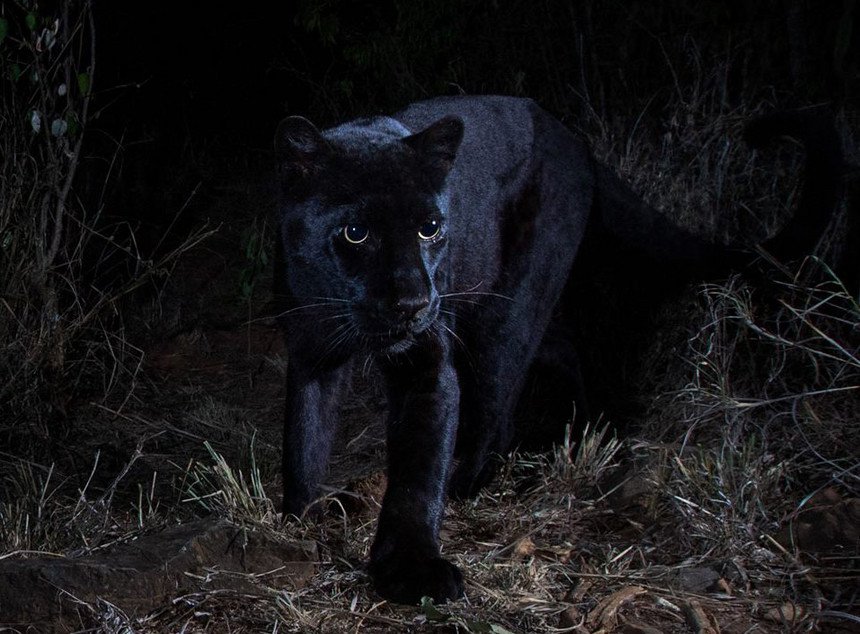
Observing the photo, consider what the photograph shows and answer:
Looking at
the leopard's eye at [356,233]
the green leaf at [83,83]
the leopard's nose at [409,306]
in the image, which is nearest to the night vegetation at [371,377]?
the green leaf at [83,83]

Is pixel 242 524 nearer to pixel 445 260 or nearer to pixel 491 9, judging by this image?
pixel 445 260

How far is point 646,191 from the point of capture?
14.9 feet

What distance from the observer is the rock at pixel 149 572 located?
239cm

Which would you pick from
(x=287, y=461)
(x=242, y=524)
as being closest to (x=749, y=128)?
(x=287, y=461)

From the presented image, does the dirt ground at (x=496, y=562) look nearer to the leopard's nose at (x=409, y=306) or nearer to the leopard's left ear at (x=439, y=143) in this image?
the leopard's nose at (x=409, y=306)

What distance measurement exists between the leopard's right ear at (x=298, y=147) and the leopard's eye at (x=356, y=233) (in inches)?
12.0

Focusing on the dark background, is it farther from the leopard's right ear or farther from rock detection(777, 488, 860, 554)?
the leopard's right ear

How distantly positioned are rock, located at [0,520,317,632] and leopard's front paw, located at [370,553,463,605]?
7.8 inches

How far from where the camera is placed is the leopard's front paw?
8.59ft

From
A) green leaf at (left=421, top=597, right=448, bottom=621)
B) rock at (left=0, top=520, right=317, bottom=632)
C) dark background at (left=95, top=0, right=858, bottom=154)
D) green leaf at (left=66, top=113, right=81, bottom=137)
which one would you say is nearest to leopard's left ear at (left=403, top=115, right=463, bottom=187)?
dark background at (left=95, top=0, right=858, bottom=154)

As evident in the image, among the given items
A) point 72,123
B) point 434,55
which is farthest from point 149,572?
point 434,55

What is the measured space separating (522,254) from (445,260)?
0.64 meters

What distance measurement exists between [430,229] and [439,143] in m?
0.36

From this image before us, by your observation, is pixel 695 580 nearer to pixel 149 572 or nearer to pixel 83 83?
pixel 149 572
